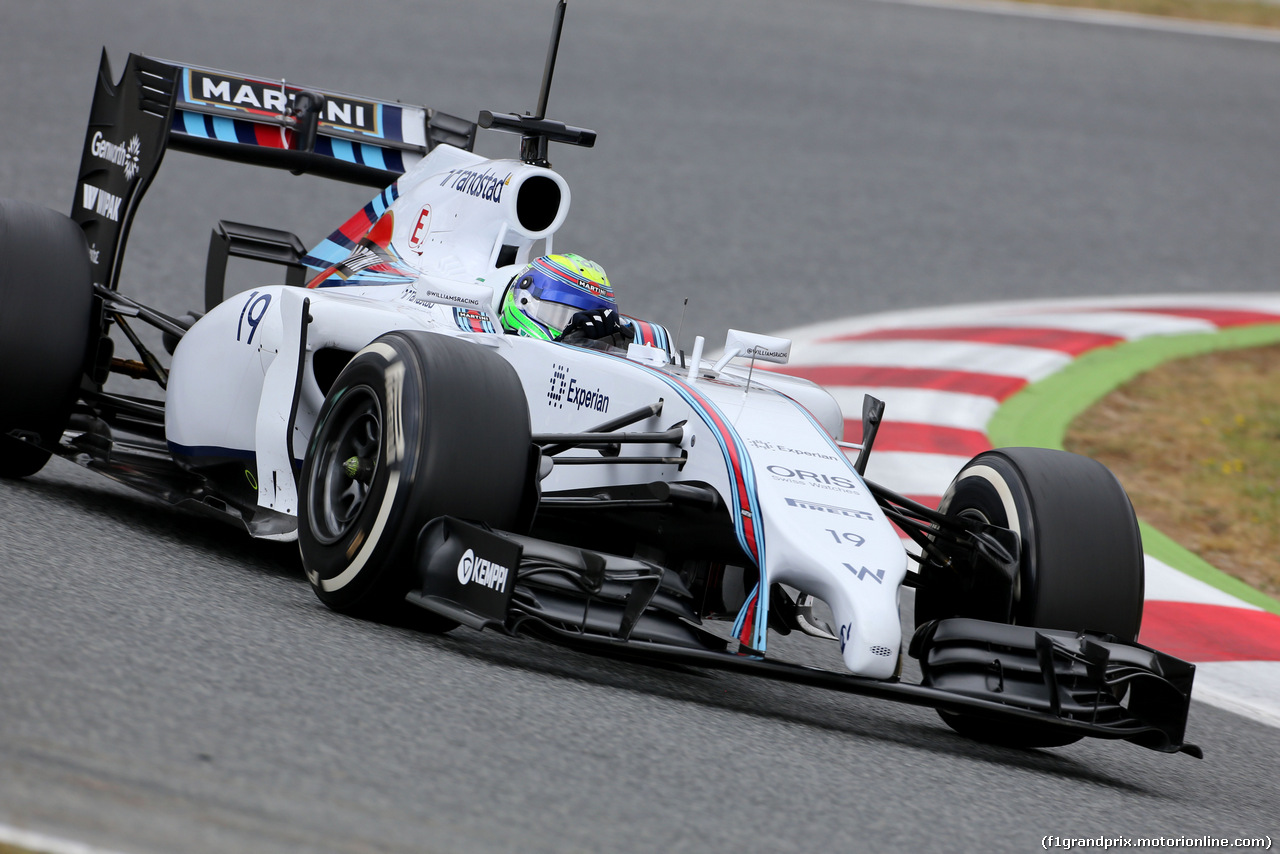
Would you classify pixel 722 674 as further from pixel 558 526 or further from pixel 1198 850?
pixel 1198 850

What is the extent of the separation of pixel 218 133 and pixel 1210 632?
4272 millimetres

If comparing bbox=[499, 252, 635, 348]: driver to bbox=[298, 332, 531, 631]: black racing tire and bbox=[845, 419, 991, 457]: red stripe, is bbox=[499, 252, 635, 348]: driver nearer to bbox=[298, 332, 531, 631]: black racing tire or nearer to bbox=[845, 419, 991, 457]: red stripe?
bbox=[298, 332, 531, 631]: black racing tire

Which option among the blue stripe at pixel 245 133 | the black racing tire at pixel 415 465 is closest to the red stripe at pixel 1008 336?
the blue stripe at pixel 245 133

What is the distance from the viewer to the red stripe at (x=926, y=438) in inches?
307

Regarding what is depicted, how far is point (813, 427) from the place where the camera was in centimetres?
471

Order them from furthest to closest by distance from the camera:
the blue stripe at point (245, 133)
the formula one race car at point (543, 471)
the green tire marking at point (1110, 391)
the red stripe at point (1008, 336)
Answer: the red stripe at point (1008, 336) < the green tire marking at point (1110, 391) < the blue stripe at point (245, 133) < the formula one race car at point (543, 471)

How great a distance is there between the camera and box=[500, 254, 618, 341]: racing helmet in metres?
5.14

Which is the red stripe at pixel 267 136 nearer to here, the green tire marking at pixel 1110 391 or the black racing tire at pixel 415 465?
the black racing tire at pixel 415 465

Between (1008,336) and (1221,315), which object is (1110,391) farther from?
(1221,315)

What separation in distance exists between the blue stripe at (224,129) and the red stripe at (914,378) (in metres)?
3.57

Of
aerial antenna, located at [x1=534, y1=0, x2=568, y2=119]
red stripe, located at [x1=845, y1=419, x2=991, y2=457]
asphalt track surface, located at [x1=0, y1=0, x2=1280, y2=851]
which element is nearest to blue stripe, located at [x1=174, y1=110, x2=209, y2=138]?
aerial antenna, located at [x1=534, y1=0, x2=568, y2=119]

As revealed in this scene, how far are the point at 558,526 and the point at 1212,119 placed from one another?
1396 centimetres

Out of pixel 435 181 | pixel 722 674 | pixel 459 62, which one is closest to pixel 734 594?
pixel 722 674

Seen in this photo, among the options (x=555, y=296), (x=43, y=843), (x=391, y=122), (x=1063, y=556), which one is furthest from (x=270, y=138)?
(x=43, y=843)
